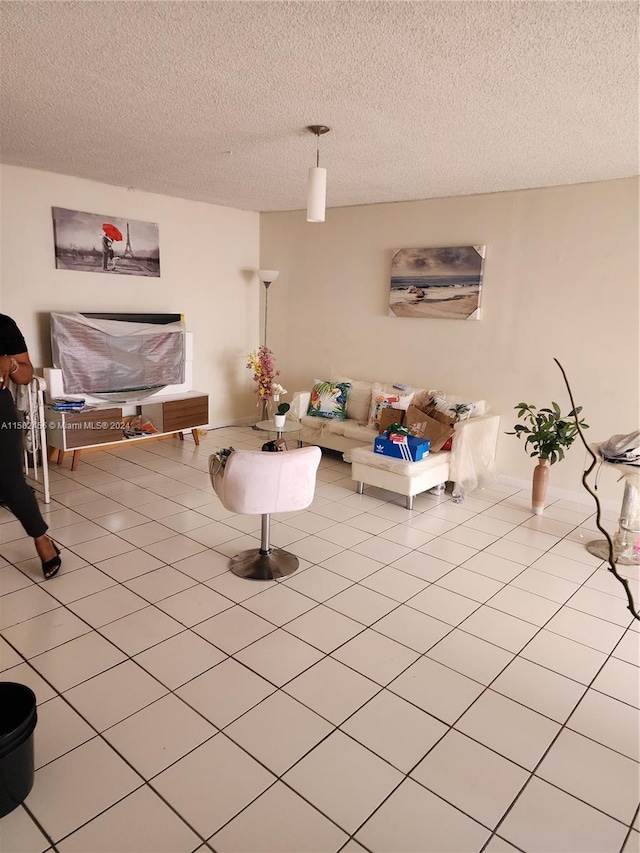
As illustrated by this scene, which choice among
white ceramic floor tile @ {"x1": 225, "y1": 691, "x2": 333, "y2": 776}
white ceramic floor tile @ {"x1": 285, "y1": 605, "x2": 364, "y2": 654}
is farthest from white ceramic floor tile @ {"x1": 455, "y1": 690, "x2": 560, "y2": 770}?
white ceramic floor tile @ {"x1": 285, "y1": 605, "x2": 364, "y2": 654}

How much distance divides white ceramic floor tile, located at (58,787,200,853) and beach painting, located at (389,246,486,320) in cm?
430

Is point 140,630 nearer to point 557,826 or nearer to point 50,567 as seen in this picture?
point 50,567

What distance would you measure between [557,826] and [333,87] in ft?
9.81

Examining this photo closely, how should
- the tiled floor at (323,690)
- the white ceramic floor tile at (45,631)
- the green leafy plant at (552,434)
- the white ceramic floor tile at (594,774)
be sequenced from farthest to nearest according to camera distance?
1. the green leafy plant at (552,434)
2. the white ceramic floor tile at (45,631)
3. the white ceramic floor tile at (594,774)
4. the tiled floor at (323,690)

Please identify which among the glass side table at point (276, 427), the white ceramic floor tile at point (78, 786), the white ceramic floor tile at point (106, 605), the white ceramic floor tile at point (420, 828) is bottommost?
the white ceramic floor tile at point (420, 828)

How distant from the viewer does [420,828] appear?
5.57 ft

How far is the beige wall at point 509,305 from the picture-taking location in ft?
13.7

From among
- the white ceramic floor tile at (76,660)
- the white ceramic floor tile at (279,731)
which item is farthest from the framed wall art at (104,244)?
the white ceramic floor tile at (279,731)

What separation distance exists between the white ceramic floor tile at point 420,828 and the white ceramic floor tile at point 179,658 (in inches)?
37.5

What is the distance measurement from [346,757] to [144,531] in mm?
2225

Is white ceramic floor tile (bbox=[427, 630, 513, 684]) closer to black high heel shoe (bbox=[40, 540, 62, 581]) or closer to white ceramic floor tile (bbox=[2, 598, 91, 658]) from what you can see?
white ceramic floor tile (bbox=[2, 598, 91, 658])

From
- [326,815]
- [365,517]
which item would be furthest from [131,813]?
[365,517]

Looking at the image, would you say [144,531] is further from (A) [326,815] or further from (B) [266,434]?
(B) [266,434]

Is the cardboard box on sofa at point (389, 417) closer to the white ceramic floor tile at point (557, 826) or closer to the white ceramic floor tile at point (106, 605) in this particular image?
the white ceramic floor tile at point (106, 605)
